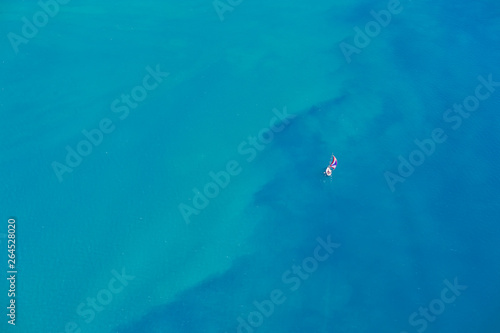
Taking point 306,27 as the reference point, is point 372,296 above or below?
below

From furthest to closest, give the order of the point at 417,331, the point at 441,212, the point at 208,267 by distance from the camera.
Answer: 1. the point at 441,212
2. the point at 208,267
3. the point at 417,331

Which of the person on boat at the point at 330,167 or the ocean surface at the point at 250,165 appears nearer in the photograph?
the ocean surface at the point at 250,165

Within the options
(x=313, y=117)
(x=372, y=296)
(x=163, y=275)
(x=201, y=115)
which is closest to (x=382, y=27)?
(x=313, y=117)

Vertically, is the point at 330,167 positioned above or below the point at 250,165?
above

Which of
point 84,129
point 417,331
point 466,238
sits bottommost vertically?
point 417,331

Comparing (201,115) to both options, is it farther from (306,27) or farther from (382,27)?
(382,27)

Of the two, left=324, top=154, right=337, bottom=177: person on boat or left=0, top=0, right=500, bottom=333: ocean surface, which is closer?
left=0, top=0, right=500, bottom=333: ocean surface

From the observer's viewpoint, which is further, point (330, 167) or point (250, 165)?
point (250, 165)

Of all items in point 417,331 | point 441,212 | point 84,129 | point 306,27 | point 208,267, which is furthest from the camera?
point 306,27
